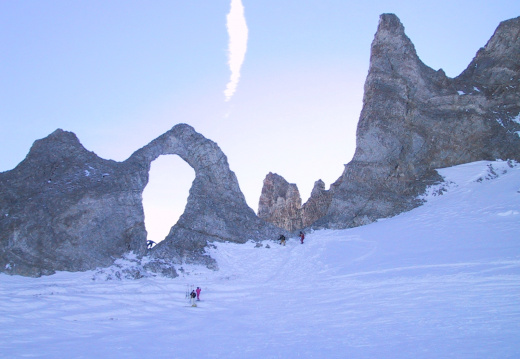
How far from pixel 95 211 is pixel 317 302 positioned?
17233mm

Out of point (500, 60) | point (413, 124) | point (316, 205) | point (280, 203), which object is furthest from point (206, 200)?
point (500, 60)

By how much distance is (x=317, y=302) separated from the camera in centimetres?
1920

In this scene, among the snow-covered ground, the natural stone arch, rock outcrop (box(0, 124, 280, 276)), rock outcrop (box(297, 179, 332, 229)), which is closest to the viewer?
the snow-covered ground

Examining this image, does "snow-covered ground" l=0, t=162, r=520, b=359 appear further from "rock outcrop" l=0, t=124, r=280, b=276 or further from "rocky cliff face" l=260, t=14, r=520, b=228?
"rocky cliff face" l=260, t=14, r=520, b=228

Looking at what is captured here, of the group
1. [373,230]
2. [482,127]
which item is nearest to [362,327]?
[373,230]

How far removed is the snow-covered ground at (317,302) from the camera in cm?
1212

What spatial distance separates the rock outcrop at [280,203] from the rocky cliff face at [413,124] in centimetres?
1437

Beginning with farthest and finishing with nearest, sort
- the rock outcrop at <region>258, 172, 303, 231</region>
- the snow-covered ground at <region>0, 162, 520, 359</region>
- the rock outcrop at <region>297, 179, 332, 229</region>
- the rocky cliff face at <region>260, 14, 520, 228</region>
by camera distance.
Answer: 1. the rock outcrop at <region>258, 172, 303, 231</region>
2. the rock outcrop at <region>297, 179, 332, 229</region>
3. the rocky cliff face at <region>260, 14, 520, 228</region>
4. the snow-covered ground at <region>0, 162, 520, 359</region>

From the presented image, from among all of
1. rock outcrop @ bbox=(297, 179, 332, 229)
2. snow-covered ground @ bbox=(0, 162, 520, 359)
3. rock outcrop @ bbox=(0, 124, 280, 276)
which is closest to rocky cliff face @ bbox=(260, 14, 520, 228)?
rock outcrop @ bbox=(297, 179, 332, 229)

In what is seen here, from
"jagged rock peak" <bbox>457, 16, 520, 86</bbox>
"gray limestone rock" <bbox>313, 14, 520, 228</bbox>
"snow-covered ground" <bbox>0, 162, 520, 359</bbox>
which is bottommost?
"snow-covered ground" <bbox>0, 162, 520, 359</bbox>

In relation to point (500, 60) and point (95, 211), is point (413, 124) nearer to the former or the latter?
point (500, 60)

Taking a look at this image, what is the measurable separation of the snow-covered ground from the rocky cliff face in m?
7.79

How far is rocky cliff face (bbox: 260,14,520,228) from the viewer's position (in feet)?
139

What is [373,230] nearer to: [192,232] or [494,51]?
[192,232]
